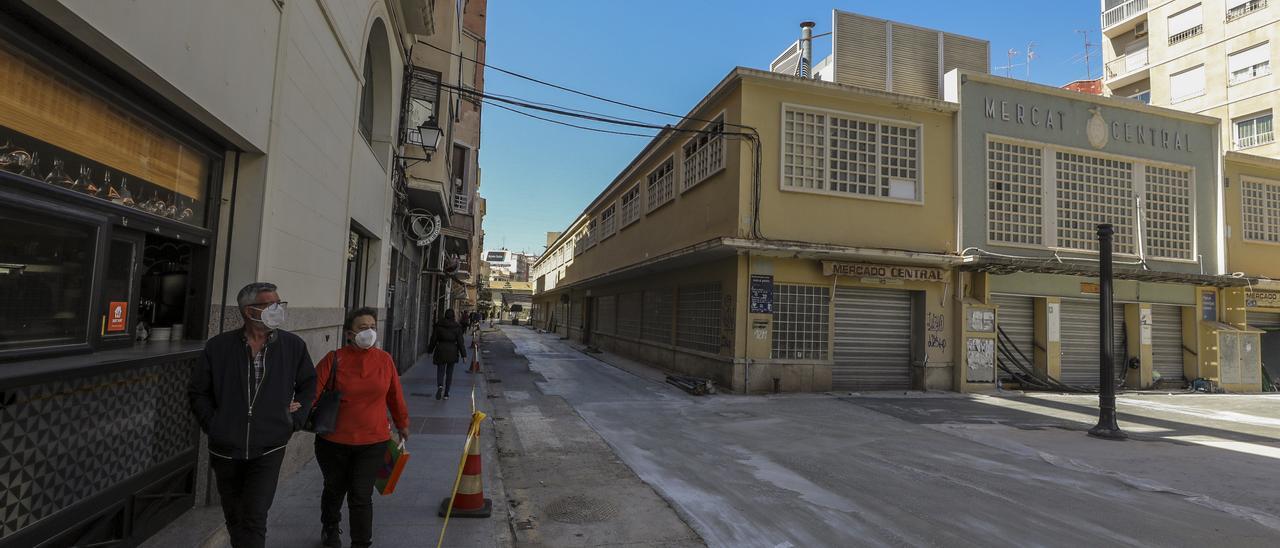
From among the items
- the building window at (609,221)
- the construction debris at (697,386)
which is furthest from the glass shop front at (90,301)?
the building window at (609,221)

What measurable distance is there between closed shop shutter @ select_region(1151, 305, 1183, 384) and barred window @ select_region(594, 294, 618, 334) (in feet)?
58.2

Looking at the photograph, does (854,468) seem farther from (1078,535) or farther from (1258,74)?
(1258,74)

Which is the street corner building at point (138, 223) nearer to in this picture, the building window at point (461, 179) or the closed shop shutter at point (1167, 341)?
the building window at point (461, 179)

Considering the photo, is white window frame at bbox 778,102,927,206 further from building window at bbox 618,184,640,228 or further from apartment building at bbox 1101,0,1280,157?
apartment building at bbox 1101,0,1280,157

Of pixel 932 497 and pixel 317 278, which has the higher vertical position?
pixel 317 278

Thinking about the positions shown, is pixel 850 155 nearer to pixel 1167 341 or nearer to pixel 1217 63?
pixel 1167 341

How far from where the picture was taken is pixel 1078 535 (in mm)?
4945

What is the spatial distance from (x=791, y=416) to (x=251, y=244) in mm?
8758

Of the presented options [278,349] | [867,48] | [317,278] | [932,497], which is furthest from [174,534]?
[867,48]

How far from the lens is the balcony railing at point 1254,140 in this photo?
2393 centimetres

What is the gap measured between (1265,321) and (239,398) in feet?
87.4

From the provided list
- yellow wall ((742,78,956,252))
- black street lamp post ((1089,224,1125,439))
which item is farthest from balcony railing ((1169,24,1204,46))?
black street lamp post ((1089,224,1125,439))

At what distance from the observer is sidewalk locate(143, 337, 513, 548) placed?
4012 mm

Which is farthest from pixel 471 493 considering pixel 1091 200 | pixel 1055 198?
pixel 1091 200
